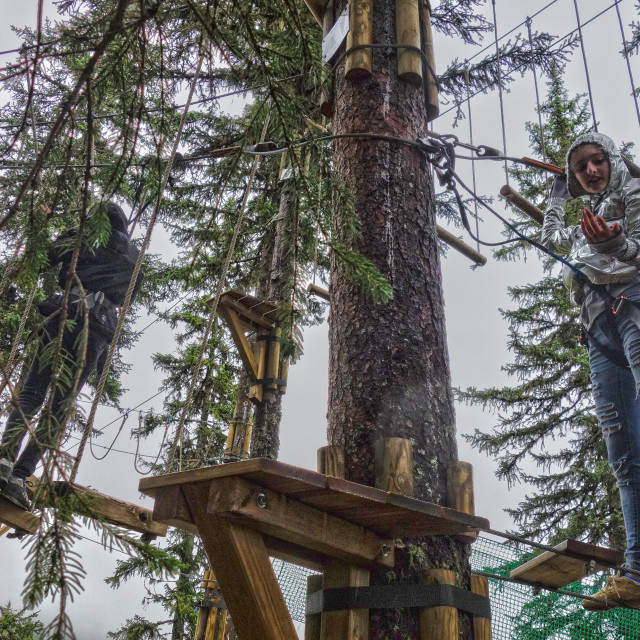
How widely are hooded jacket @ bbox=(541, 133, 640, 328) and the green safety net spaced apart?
132 cm

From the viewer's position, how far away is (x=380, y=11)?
10.4 ft

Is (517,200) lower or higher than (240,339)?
lower

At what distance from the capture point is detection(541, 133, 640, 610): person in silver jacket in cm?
274

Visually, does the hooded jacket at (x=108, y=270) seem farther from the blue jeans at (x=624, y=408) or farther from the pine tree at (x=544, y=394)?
the pine tree at (x=544, y=394)

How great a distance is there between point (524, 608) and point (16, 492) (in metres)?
2.97

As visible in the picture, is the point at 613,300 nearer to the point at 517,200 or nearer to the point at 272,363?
the point at 517,200

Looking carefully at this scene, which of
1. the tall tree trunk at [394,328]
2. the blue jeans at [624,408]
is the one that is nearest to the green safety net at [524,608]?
the blue jeans at [624,408]

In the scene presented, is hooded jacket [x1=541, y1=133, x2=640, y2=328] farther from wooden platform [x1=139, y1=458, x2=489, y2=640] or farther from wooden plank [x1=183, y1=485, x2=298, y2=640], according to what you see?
wooden plank [x1=183, y1=485, x2=298, y2=640]

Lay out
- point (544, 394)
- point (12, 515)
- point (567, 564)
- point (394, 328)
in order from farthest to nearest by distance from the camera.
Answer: point (544, 394) < point (12, 515) < point (567, 564) < point (394, 328)

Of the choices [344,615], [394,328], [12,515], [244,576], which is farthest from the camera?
[12,515]

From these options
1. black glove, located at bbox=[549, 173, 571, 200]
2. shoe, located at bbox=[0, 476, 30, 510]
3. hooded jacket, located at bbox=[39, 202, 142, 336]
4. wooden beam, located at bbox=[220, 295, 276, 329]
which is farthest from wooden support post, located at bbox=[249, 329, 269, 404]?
black glove, located at bbox=[549, 173, 571, 200]

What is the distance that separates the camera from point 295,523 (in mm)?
1817

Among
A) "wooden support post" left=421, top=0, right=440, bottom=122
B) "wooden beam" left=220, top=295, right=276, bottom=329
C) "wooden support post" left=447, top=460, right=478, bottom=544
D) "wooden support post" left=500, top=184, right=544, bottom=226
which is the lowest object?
"wooden support post" left=447, top=460, right=478, bottom=544

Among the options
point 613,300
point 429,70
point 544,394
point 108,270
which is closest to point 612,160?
point 613,300
